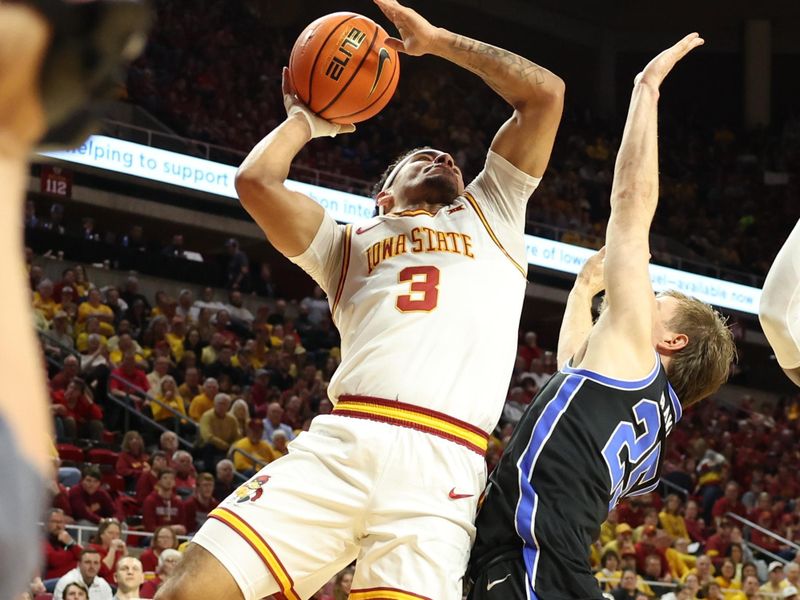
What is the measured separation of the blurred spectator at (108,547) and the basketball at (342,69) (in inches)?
191

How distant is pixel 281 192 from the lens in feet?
11.3

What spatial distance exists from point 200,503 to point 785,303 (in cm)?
691

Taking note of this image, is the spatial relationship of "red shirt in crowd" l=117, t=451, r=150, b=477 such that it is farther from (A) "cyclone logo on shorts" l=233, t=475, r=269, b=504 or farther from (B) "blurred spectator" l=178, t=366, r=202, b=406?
(A) "cyclone logo on shorts" l=233, t=475, r=269, b=504

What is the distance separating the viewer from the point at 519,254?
3605 mm

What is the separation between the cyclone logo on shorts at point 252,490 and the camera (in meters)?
3.15

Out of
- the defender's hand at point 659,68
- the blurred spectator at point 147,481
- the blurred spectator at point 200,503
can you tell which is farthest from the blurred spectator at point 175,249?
the defender's hand at point 659,68

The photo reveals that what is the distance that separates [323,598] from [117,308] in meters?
5.88

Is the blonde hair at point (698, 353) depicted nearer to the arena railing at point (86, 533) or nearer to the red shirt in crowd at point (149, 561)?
the red shirt in crowd at point (149, 561)

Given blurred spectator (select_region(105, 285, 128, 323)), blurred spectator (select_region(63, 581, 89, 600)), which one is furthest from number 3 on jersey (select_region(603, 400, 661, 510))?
blurred spectator (select_region(105, 285, 128, 323))

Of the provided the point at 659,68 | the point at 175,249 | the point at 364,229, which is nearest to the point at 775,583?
the point at 175,249

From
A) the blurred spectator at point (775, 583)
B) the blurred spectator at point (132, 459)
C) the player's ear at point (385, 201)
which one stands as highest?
the player's ear at point (385, 201)

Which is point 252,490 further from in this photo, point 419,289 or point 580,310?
point 580,310

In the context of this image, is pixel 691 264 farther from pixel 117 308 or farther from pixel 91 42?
pixel 91 42

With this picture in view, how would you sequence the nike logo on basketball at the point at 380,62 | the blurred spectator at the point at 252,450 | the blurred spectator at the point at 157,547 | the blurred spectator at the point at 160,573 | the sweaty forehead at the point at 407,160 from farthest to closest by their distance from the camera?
the blurred spectator at the point at 252,450 → the blurred spectator at the point at 157,547 → the blurred spectator at the point at 160,573 → the sweaty forehead at the point at 407,160 → the nike logo on basketball at the point at 380,62
